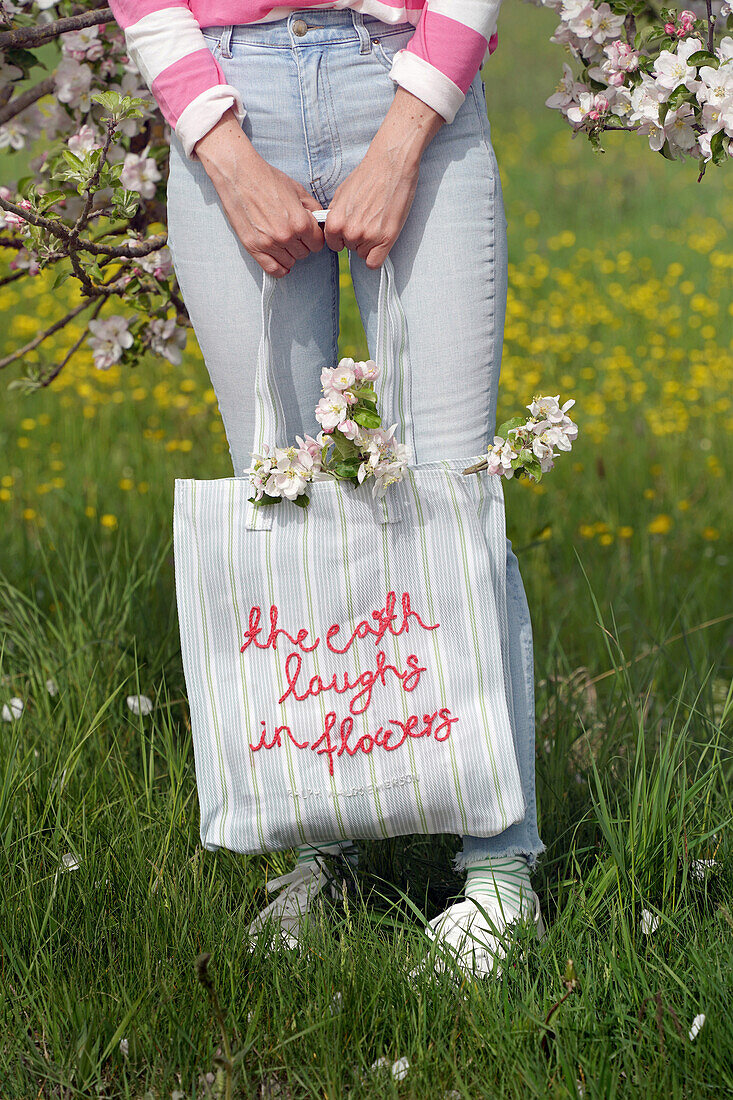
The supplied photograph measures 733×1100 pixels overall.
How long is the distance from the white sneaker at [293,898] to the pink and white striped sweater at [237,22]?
3.54ft

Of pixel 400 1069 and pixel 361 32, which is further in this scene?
pixel 361 32

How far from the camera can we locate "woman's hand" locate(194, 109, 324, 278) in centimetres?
137

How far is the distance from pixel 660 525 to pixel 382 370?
206 centimetres

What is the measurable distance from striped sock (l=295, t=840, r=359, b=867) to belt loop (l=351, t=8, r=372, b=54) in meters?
1.17

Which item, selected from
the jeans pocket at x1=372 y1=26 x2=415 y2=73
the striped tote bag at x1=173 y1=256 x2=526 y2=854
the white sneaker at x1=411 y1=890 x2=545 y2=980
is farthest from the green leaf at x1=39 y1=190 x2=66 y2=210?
the white sneaker at x1=411 y1=890 x2=545 y2=980

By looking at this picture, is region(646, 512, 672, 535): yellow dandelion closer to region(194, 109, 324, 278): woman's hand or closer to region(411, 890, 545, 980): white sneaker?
region(411, 890, 545, 980): white sneaker

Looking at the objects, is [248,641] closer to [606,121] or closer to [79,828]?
[79,828]

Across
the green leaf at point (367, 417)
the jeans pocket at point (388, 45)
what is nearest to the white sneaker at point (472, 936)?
the green leaf at point (367, 417)

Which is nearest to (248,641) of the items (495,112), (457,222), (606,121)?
(457,222)

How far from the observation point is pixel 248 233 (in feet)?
4.58

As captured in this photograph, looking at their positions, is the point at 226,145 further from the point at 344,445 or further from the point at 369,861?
the point at 369,861

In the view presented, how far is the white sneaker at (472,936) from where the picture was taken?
1.42 metres

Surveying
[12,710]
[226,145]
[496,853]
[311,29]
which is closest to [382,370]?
[226,145]

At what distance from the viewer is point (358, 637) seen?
142 centimetres
